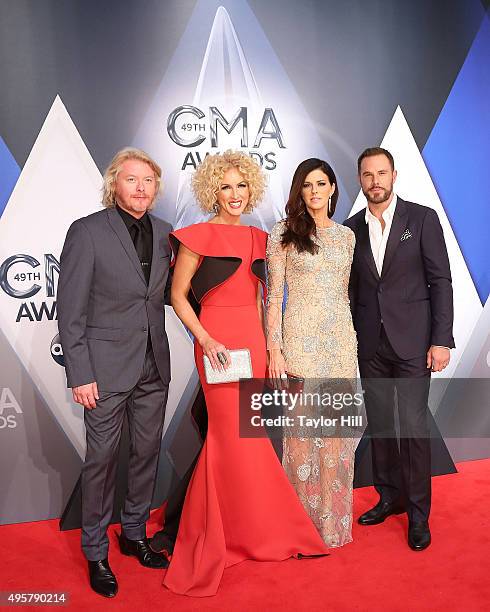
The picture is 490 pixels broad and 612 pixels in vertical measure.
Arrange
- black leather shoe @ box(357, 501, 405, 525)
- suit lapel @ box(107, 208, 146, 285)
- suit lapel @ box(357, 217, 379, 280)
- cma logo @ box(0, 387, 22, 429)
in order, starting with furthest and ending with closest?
cma logo @ box(0, 387, 22, 429) < black leather shoe @ box(357, 501, 405, 525) < suit lapel @ box(357, 217, 379, 280) < suit lapel @ box(107, 208, 146, 285)

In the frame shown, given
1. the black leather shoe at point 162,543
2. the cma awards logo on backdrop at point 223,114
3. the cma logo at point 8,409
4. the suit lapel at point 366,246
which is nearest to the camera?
the black leather shoe at point 162,543

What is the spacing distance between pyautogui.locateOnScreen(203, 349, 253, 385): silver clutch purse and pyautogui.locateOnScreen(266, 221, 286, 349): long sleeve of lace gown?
7.0 inches

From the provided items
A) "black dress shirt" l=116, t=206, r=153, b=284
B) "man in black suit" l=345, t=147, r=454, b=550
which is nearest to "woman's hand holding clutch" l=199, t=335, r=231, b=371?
"black dress shirt" l=116, t=206, r=153, b=284

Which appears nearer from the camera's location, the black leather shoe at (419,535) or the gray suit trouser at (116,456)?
the gray suit trouser at (116,456)

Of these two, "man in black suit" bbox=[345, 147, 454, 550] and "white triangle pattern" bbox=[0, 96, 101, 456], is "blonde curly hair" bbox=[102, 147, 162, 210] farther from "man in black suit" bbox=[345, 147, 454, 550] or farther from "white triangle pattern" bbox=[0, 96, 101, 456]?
"man in black suit" bbox=[345, 147, 454, 550]

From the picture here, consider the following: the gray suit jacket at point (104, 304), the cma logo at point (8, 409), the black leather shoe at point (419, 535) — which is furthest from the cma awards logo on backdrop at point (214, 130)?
the black leather shoe at point (419, 535)

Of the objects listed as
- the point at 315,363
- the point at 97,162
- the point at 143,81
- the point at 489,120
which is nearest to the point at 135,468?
the point at 315,363

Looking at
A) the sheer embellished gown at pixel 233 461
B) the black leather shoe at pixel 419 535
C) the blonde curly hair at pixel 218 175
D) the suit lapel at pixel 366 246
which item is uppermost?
the blonde curly hair at pixel 218 175

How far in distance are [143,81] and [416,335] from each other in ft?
7.02

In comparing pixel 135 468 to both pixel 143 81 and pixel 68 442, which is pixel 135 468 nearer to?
pixel 68 442

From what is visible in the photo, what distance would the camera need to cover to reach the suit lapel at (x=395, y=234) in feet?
10.2

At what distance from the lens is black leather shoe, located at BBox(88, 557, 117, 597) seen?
2688 mm

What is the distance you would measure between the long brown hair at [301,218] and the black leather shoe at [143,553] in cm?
162

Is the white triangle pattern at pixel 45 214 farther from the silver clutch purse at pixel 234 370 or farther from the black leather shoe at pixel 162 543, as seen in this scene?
the silver clutch purse at pixel 234 370
